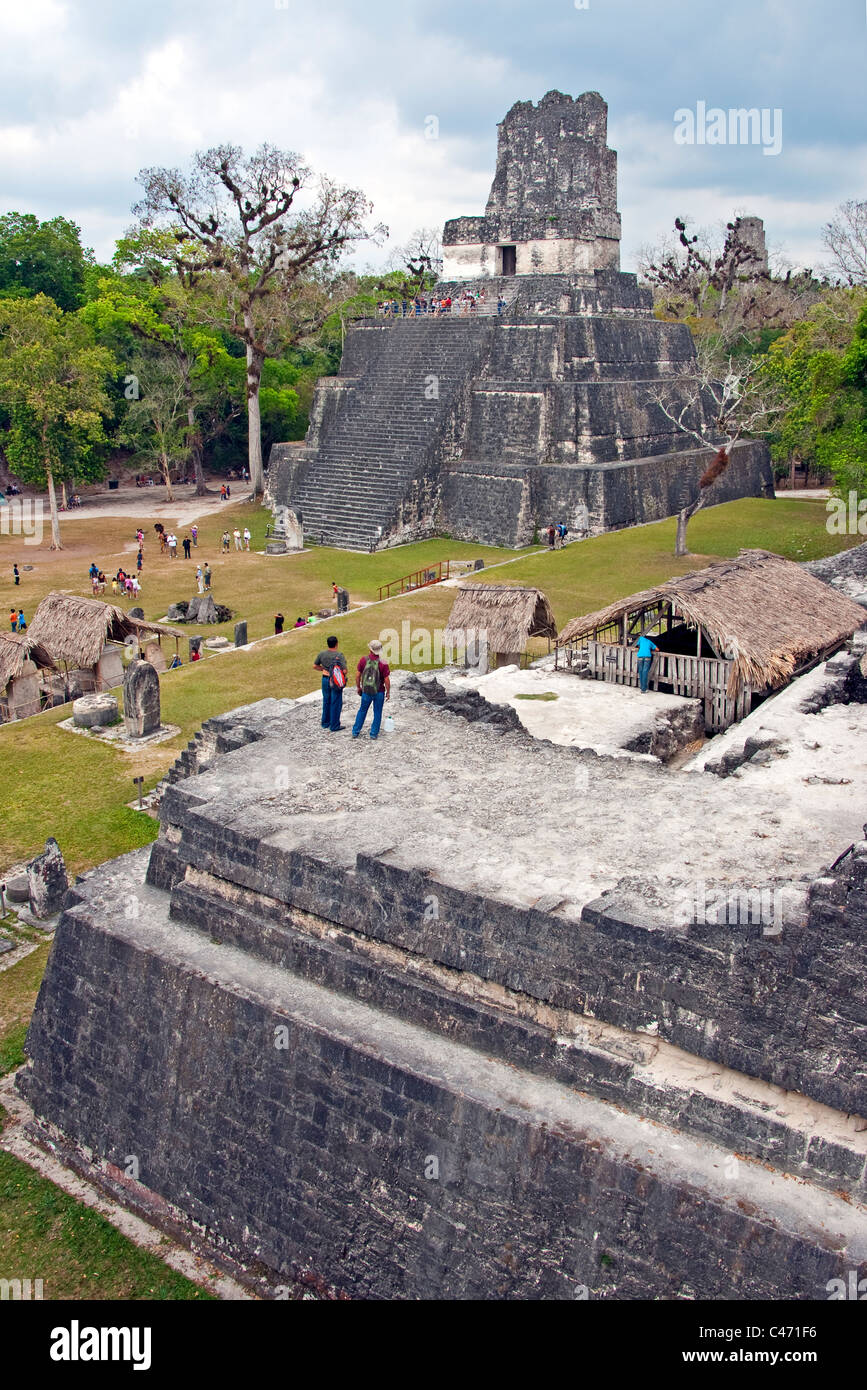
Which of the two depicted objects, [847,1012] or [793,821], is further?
[793,821]

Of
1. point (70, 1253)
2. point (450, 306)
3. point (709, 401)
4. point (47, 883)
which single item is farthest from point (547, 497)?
point (70, 1253)

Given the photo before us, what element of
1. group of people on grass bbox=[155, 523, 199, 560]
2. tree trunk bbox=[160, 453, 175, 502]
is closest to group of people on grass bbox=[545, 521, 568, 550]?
group of people on grass bbox=[155, 523, 199, 560]

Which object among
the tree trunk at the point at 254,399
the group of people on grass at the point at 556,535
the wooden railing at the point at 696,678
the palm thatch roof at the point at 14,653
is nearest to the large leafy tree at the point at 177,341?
the tree trunk at the point at 254,399

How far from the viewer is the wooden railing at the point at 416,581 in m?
22.4

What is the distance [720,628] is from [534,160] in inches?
942

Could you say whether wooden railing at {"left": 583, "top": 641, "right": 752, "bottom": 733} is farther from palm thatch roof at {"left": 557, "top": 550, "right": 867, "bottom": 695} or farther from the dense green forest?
the dense green forest

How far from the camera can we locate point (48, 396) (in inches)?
1080

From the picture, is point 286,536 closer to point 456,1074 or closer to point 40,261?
point 40,261

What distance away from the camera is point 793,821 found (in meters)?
7.49

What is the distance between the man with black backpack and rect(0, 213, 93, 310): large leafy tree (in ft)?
114

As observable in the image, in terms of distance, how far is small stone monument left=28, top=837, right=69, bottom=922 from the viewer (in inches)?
410
